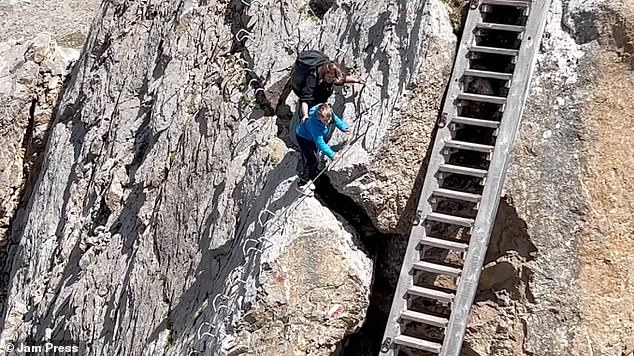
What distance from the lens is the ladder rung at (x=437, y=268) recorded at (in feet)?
35.5

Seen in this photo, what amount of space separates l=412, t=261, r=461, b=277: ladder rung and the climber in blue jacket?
2.01m

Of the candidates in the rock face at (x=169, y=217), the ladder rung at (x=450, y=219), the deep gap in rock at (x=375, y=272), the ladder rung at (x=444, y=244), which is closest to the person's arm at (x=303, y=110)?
the deep gap in rock at (x=375, y=272)

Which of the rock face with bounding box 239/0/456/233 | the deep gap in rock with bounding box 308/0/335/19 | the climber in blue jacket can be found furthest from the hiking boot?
the deep gap in rock with bounding box 308/0/335/19

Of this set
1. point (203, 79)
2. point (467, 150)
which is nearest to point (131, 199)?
point (203, 79)

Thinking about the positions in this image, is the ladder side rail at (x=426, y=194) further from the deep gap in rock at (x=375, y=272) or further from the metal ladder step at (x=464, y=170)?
the deep gap in rock at (x=375, y=272)

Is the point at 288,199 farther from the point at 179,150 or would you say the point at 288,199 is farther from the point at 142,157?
the point at 142,157

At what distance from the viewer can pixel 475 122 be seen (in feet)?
36.6

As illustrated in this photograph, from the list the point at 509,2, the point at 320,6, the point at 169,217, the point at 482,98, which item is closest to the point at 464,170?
the point at 482,98

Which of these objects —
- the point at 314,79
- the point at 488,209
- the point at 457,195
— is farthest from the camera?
the point at 314,79

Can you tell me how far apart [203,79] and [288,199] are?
4.75 meters

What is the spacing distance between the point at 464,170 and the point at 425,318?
7.01ft

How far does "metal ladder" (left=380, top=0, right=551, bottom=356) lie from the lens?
10695 mm

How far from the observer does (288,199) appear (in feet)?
39.3

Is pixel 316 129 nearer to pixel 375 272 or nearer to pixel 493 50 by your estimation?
pixel 375 272
